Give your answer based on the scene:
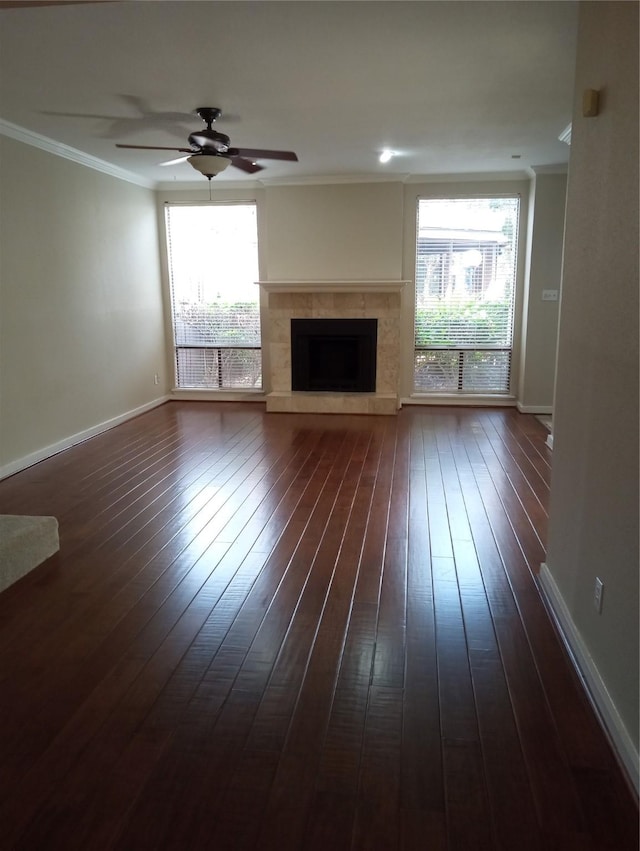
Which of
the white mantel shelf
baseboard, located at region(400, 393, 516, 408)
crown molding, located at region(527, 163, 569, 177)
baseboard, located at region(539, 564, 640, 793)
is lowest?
baseboard, located at region(539, 564, 640, 793)

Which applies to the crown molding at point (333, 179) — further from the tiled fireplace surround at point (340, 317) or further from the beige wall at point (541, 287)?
the beige wall at point (541, 287)

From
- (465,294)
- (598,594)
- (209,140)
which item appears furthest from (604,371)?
(465,294)

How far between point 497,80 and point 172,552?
3.40 m

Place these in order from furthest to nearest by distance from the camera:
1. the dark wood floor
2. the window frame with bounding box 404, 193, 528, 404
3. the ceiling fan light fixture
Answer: the window frame with bounding box 404, 193, 528, 404
the ceiling fan light fixture
the dark wood floor

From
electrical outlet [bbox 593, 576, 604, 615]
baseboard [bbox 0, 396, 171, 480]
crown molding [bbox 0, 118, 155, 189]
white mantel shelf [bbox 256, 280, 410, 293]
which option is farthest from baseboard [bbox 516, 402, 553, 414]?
crown molding [bbox 0, 118, 155, 189]

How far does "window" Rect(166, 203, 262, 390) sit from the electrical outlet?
580 cm

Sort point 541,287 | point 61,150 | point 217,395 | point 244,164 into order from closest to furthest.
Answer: point 244,164, point 61,150, point 541,287, point 217,395

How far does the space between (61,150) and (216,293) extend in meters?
2.54

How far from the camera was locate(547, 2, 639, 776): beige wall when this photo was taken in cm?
182

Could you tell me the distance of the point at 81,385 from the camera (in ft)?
18.5

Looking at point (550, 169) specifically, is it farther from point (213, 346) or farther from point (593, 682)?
point (593, 682)

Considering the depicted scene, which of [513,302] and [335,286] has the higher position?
[335,286]

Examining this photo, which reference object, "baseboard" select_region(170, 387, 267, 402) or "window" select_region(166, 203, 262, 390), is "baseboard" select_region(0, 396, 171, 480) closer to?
"baseboard" select_region(170, 387, 267, 402)

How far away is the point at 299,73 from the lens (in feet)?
11.4
